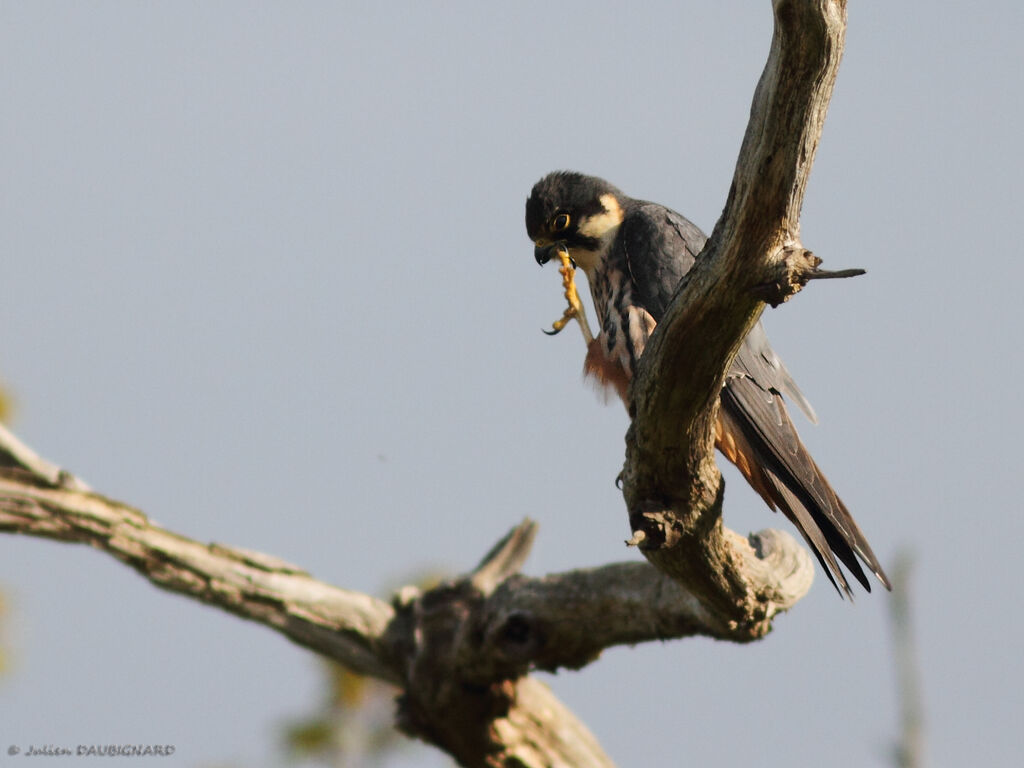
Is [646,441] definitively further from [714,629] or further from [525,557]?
[525,557]

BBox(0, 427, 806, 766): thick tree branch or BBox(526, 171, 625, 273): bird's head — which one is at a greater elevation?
BBox(526, 171, 625, 273): bird's head

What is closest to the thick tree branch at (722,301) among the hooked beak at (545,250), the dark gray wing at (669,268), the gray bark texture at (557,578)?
the gray bark texture at (557,578)

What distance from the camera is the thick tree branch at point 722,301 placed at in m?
2.72

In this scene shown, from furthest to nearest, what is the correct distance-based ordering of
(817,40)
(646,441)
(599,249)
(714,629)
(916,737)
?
1. (599,249)
2. (714,629)
3. (646,441)
4. (916,737)
5. (817,40)

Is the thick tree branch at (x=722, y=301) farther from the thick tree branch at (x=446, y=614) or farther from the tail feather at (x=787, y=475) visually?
the thick tree branch at (x=446, y=614)

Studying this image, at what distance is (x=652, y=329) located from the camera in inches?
191

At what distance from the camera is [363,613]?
603cm

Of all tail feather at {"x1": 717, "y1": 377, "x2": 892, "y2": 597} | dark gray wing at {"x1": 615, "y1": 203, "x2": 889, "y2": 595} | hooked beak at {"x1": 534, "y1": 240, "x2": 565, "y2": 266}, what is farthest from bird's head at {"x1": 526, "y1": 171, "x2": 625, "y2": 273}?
tail feather at {"x1": 717, "y1": 377, "x2": 892, "y2": 597}

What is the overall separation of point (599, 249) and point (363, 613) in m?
2.25

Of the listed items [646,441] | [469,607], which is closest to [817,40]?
[646,441]

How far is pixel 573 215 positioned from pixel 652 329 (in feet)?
3.38

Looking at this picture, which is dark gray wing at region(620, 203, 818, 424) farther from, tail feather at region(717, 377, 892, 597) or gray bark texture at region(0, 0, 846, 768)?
gray bark texture at region(0, 0, 846, 768)

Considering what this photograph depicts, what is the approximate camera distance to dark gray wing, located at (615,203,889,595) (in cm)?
420

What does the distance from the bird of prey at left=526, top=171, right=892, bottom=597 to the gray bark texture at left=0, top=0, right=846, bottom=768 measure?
1.10 feet
